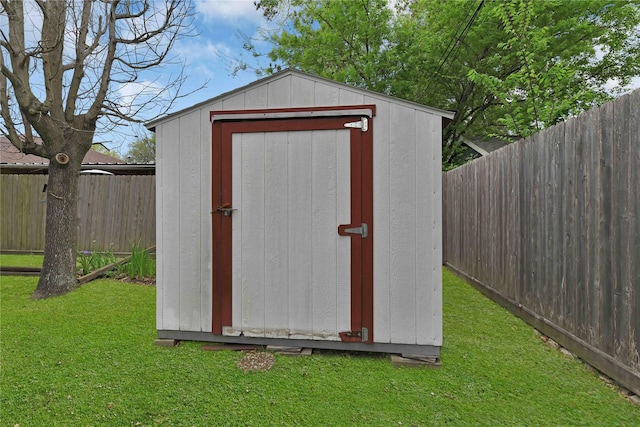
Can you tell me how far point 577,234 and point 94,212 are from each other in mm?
8260

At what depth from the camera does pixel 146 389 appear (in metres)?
2.20

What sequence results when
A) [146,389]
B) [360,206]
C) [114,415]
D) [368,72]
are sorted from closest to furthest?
1. [114,415]
2. [146,389]
3. [360,206]
4. [368,72]

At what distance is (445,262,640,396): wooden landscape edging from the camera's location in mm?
2119

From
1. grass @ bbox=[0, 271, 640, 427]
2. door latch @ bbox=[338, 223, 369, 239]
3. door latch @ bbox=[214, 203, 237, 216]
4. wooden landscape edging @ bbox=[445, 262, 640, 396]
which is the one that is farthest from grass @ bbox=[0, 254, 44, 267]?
wooden landscape edging @ bbox=[445, 262, 640, 396]

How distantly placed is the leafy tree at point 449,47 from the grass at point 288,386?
25.3 feet

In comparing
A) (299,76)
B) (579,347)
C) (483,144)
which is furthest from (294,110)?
(483,144)

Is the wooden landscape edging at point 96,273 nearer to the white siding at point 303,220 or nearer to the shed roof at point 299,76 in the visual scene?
the white siding at point 303,220

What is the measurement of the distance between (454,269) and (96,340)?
5.24 m

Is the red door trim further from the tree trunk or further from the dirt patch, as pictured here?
the tree trunk

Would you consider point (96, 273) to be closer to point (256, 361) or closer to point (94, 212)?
point (94, 212)

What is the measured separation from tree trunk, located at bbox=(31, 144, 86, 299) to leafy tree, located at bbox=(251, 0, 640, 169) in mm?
8160

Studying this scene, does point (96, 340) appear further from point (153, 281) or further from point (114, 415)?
point (153, 281)

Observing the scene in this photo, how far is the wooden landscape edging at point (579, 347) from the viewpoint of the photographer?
6.95 feet

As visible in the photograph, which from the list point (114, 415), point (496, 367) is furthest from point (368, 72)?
point (114, 415)
